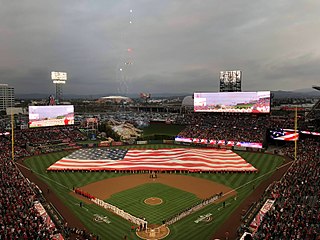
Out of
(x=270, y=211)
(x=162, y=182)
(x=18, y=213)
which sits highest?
(x=18, y=213)

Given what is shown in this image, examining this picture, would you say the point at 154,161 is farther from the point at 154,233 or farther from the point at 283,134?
the point at 283,134

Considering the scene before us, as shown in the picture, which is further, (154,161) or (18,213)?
(154,161)

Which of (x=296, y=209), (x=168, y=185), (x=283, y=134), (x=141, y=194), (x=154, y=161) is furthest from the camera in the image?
(x=283, y=134)

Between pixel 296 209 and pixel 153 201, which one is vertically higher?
pixel 296 209

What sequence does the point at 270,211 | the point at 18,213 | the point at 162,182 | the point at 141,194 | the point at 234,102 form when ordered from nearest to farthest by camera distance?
the point at 18,213 < the point at 270,211 < the point at 141,194 < the point at 162,182 < the point at 234,102

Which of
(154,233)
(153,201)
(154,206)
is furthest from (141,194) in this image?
(154,233)

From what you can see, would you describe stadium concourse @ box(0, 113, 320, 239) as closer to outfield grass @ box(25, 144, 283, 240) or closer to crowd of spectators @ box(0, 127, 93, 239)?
crowd of spectators @ box(0, 127, 93, 239)

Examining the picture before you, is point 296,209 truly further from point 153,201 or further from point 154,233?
point 153,201
